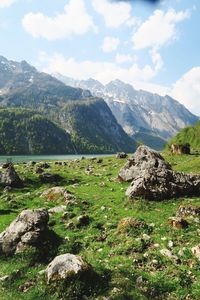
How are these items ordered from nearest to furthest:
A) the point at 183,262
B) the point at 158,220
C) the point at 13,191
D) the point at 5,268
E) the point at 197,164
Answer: the point at 183,262 → the point at 5,268 → the point at 158,220 → the point at 13,191 → the point at 197,164

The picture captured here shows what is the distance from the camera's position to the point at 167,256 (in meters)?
22.4

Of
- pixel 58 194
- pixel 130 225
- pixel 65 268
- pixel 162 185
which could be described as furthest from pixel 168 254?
pixel 58 194

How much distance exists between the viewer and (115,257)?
23.2 meters

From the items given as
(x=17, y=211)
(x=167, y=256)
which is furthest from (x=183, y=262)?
(x=17, y=211)

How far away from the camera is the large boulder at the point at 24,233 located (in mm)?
25172

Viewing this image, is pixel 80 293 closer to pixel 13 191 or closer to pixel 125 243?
pixel 125 243

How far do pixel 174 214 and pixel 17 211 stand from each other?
14.6 metres

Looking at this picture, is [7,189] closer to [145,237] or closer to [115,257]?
[145,237]

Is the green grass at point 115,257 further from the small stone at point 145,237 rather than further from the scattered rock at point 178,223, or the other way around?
the scattered rock at point 178,223

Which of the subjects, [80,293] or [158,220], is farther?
[158,220]

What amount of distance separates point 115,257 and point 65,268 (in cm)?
399

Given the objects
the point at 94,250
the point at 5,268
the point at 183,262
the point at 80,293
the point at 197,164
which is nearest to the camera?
the point at 80,293

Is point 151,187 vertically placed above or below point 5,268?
above

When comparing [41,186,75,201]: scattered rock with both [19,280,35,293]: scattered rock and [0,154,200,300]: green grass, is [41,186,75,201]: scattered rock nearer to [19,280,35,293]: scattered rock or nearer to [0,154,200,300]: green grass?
[0,154,200,300]: green grass
